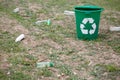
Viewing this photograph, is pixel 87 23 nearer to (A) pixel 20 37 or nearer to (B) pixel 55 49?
(B) pixel 55 49

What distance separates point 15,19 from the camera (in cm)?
753

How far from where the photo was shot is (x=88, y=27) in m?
5.61

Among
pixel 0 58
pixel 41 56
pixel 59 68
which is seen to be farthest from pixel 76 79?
pixel 0 58

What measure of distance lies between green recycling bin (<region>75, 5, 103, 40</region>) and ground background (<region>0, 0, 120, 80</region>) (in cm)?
15

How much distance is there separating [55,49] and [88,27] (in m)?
0.83

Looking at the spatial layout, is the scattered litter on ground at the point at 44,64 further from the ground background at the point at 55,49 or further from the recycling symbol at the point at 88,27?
the recycling symbol at the point at 88,27

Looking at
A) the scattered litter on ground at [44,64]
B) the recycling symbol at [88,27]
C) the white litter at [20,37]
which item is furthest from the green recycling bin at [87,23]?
the scattered litter on ground at [44,64]

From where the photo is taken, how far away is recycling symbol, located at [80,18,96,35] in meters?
5.58

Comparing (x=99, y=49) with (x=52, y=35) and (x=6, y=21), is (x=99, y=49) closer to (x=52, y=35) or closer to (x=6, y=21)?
(x=52, y=35)

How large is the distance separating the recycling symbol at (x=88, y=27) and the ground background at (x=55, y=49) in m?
0.21

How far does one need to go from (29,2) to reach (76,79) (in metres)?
6.26

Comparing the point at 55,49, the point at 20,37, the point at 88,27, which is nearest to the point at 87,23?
the point at 88,27

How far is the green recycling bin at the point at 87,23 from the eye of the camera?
18.2 ft

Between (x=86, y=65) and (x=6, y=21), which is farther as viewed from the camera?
(x=6, y=21)
